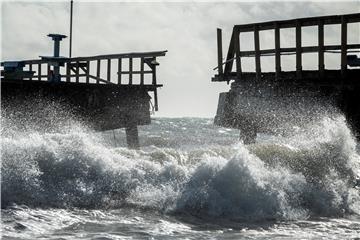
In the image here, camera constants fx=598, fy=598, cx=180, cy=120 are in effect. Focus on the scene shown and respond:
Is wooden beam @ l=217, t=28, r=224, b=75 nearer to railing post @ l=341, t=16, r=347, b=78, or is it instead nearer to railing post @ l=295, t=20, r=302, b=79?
railing post @ l=295, t=20, r=302, b=79

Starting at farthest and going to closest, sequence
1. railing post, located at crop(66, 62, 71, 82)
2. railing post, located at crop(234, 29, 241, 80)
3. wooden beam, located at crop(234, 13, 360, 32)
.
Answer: railing post, located at crop(66, 62, 71, 82)
railing post, located at crop(234, 29, 241, 80)
wooden beam, located at crop(234, 13, 360, 32)

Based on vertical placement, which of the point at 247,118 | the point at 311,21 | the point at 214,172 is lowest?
the point at 214,172

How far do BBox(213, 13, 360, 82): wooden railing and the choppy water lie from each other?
257 centimetres

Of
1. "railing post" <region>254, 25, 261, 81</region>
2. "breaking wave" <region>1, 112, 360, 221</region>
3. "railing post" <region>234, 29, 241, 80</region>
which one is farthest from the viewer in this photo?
"railing post" <region>234, 29, 241, 80</region>

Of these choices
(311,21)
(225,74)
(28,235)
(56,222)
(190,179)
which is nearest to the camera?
(28,235)

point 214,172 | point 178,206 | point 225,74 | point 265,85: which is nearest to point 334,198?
point 214,172

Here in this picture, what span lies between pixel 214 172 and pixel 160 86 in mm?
8843

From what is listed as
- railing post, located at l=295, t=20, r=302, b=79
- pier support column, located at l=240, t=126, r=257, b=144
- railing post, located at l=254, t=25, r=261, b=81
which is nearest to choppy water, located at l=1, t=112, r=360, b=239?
railing post, located at l=295, t=20, r=302, b=79

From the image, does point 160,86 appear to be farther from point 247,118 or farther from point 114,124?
point 247,118

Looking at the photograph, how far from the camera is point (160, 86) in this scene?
18812 millimetres

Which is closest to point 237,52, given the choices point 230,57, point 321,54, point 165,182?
point 230,57

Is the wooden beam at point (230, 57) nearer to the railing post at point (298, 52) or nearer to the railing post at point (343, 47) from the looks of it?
the railing post at point (298, 52)

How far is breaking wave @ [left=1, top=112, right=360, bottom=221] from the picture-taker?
9.30 metres

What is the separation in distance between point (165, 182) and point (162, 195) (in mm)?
547
